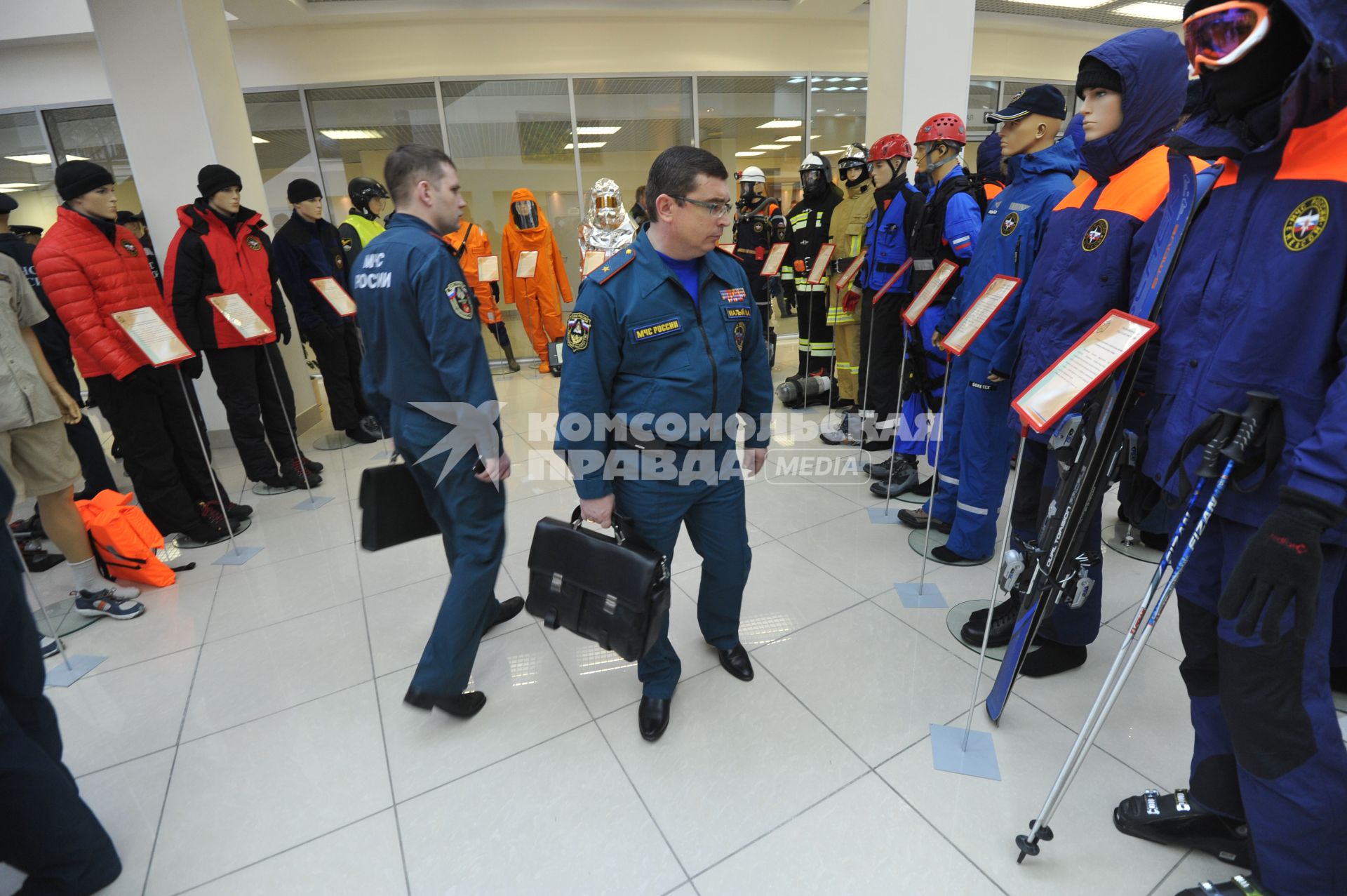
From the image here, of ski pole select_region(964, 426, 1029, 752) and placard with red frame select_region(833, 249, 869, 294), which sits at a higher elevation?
placard with red frame select_region(833, 249, 869, 294)

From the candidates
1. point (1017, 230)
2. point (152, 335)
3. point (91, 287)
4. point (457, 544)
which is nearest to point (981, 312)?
point (1017, 230)

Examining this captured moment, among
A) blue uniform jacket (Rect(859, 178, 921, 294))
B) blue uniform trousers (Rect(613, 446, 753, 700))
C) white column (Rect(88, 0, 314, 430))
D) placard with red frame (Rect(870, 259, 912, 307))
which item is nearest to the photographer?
blue uniform trousers (Rect(613, 446, 753, 700))

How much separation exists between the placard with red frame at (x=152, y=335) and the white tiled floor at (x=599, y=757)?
3.47ft

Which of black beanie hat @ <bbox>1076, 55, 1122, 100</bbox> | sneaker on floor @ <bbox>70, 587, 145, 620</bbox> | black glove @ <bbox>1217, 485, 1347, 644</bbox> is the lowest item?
sneaker on floor @ <bbox>70, 587, 145, 620</bbox>

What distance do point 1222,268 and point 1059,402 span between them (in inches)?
13.3

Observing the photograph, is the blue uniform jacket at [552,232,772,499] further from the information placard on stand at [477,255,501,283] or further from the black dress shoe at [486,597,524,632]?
the information placard on stand at [477,255,501,283]

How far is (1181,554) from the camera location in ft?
4.12

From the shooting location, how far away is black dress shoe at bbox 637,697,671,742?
179 cm

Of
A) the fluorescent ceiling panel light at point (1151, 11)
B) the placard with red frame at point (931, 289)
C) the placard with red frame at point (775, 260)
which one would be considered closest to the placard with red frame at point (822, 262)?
the placard with red frame at point (775, 260)

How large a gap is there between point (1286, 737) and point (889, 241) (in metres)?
2.93

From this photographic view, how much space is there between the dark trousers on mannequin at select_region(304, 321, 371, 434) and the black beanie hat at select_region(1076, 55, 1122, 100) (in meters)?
4.15

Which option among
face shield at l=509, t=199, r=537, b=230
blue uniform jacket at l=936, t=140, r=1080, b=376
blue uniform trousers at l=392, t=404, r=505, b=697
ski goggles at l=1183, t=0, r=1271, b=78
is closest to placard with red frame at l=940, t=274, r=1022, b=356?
blue uniform jacket at l=936, t=140, r=1080, b=376

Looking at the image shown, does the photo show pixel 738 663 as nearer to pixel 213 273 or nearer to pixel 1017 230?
pixel 1017 230

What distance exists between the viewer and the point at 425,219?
174 centimetres
